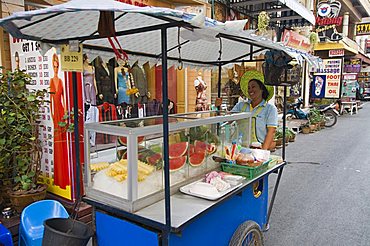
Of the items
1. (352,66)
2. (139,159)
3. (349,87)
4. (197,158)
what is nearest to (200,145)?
(197,158)

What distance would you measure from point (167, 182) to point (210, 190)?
0.44m

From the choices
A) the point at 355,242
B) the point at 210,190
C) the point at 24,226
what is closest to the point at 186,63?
the point at 210,190

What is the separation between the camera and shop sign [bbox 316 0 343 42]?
47.8 ft

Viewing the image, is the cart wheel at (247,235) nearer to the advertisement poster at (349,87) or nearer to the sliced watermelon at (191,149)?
the sliced watermelon at (191,149)

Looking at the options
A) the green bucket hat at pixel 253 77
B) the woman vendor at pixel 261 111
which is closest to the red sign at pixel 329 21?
the green bucket hat at pixel 253 77

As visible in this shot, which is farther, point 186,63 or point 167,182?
point 186,63

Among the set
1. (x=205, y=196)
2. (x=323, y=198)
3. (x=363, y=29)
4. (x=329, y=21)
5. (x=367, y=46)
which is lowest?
(x=323, y=198)

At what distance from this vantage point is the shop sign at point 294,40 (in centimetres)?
1045

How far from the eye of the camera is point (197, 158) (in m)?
2.35

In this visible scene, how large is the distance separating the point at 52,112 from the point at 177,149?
6.10ft

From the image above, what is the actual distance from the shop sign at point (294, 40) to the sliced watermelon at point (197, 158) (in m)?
9.02

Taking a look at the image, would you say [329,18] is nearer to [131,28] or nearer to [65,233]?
[131,28]

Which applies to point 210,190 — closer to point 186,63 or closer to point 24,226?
point 24,226

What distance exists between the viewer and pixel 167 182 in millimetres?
1685
